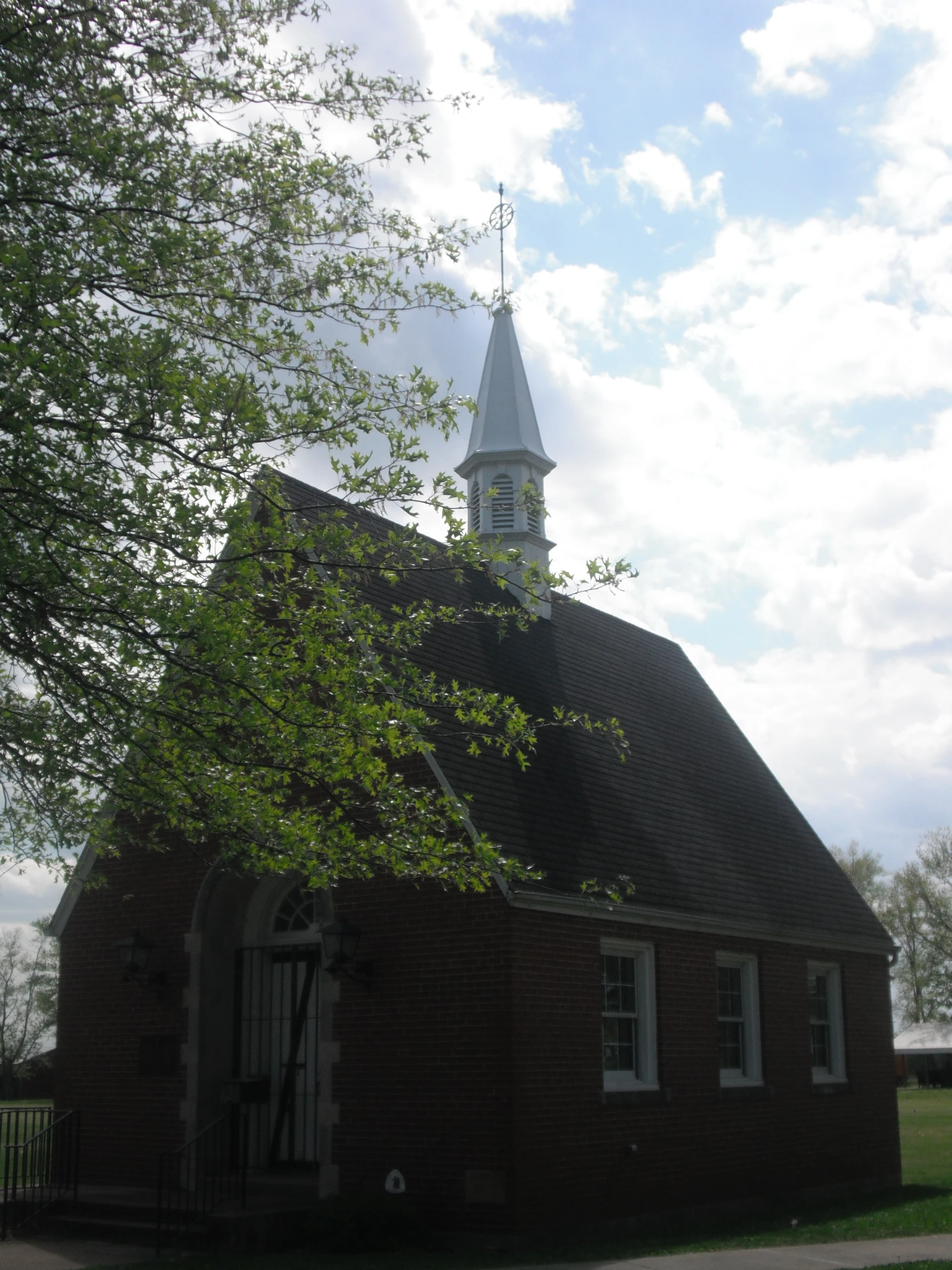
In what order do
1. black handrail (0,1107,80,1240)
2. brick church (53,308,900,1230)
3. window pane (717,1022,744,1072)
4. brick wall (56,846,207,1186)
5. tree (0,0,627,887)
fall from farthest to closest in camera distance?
window pane (717,1022,744,1072), brick wall (56,846,207,1186), black handrail (0,1107,80,1240), brick church (53,308,900,1230), tree (0,0,627,887)

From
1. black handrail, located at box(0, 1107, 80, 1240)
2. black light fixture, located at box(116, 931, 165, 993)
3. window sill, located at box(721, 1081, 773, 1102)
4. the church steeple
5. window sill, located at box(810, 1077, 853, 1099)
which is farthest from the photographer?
the church steeple

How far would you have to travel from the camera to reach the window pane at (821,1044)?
19.1 meters

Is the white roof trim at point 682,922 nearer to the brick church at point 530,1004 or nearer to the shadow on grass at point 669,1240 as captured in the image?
the brick church at point 530,1004

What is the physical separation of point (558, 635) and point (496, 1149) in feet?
31.4

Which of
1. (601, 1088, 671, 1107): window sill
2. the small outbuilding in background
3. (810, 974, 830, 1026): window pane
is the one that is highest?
(810, 974, 830, 1026): window pane

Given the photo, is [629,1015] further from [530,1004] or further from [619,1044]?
[530,1004]

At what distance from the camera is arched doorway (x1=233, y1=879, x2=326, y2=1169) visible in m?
14.8

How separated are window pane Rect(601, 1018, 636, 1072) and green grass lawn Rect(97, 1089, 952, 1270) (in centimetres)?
176

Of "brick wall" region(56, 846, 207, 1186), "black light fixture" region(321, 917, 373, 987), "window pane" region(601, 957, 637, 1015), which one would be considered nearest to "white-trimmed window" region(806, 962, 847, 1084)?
"window pane" region(601, 957, 637, 1015)

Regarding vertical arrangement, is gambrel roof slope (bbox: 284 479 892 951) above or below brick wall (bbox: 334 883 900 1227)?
above

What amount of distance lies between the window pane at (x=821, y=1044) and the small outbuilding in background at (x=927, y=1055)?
146 feet

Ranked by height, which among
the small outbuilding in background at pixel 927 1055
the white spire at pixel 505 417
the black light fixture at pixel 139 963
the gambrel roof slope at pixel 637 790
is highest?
the white spire at pixel 505 417

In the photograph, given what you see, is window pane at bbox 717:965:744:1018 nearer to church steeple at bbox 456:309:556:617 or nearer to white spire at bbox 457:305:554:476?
church steeple at bbox 456:309:556:617

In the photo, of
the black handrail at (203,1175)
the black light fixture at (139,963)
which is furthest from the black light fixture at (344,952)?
the black light fixture at (139,963)
